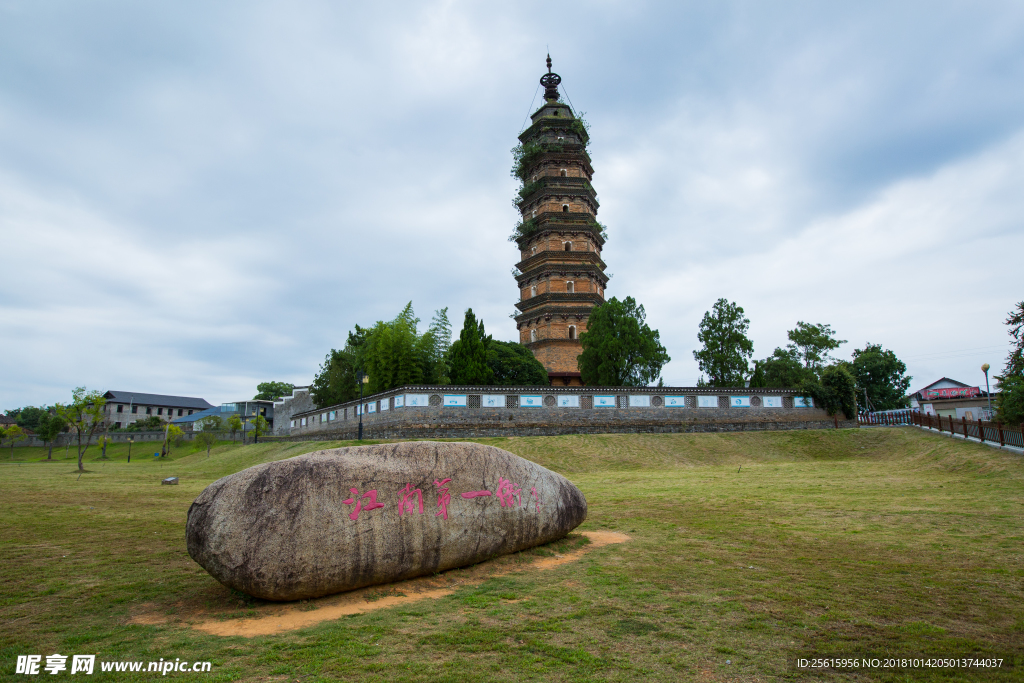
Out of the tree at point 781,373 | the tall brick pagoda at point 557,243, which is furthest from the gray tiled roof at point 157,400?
→ the tree at point 781,373

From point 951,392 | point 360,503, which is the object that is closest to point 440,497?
point 360,503

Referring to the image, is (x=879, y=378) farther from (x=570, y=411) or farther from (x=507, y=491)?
(x=507, y=491)

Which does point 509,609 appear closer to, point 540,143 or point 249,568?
point 249,568

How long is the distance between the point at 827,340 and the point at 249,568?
2010 inches

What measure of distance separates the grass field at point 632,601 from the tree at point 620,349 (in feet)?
70.5

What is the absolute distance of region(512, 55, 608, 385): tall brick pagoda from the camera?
39.9 metres

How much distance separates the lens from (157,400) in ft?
234

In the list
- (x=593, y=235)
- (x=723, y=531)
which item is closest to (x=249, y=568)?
(x=723, y=531)

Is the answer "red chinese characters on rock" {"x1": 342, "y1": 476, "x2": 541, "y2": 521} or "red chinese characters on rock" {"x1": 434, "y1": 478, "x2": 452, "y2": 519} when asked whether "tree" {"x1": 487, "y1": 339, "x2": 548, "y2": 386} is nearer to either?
"red chinese characters on rock" {"x1": 342, "y1": 476, "x2": 541, "y2": 521}

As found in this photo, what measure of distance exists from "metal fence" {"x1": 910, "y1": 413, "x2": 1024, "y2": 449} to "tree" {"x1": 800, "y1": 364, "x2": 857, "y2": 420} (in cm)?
572

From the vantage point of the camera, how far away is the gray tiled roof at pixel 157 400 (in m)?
67.3

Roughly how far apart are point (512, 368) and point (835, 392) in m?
19.4

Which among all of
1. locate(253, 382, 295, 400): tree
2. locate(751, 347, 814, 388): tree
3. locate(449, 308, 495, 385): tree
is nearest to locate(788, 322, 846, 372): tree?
locate(751, 347, 814, 388): tree

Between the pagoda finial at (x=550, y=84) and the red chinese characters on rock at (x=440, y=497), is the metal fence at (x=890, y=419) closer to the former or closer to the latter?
the red chinese characters on rock at (x=440, y=497)
